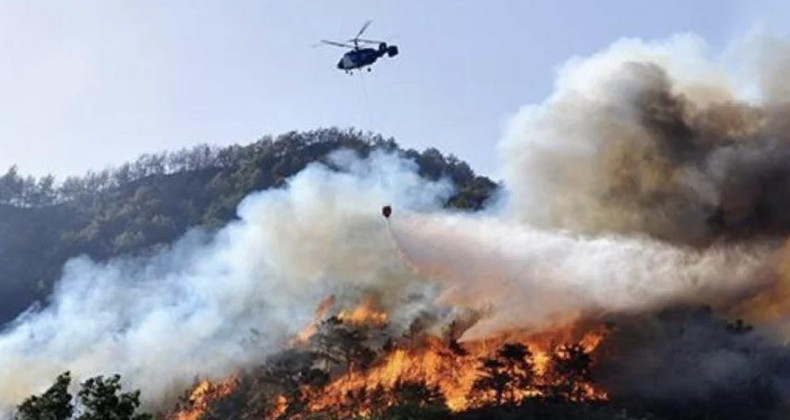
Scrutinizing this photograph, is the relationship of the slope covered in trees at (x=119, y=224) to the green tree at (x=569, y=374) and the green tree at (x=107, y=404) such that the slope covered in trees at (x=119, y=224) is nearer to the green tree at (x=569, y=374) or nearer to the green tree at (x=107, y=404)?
the green tree at (x=569, y=374)

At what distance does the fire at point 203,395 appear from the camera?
308 ft

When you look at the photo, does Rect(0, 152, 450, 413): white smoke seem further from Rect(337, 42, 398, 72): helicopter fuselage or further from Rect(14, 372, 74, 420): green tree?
Rect(14, 372, 74, 420): green tree

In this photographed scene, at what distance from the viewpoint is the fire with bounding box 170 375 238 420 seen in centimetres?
9394

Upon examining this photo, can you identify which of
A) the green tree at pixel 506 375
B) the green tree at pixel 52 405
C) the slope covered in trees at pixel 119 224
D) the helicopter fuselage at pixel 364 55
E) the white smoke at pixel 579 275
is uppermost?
the slope covered in trees at pixel 119 224

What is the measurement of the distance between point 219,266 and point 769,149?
7314cm

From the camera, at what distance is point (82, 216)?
19750 centimetres

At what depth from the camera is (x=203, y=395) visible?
97875 millimetres

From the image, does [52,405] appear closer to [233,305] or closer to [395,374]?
[395,374]

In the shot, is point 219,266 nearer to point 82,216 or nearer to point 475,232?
point 475,232

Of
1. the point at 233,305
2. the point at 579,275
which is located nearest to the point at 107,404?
the point at 579,275

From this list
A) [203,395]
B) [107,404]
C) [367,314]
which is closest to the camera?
A: [107,404]

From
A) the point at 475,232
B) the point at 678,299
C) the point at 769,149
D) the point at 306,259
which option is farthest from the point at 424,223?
the point at 769,149

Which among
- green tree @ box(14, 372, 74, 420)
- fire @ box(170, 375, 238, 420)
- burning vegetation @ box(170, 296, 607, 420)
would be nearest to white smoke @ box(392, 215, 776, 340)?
burning vegetation @ box(170, 296, 607, 420)

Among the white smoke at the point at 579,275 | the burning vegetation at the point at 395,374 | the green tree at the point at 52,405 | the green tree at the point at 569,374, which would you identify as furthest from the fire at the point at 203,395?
the green tree at the point at 52,405
